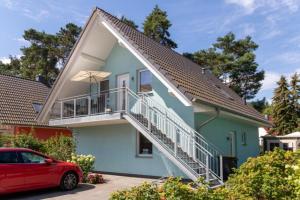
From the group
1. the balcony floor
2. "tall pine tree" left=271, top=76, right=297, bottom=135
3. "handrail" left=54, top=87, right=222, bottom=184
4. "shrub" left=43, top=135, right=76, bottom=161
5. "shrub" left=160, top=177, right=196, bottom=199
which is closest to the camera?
"shrub" left=160, top=177, right=196, bottom=199

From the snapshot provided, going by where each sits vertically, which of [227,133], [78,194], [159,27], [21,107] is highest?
[159,27]

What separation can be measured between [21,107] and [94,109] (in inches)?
360

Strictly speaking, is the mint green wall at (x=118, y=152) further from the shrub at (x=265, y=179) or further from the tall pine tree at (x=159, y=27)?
the tall pine tree at (x=159, y=27)

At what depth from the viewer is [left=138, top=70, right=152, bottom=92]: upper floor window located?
1521cm

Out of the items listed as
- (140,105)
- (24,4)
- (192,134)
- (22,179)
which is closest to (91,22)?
(24,4)

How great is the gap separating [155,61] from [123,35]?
2078mm

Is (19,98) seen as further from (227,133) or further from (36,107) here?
(227,133)

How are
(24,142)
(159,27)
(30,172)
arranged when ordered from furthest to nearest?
(159,27) < (24,142) < (30,172)

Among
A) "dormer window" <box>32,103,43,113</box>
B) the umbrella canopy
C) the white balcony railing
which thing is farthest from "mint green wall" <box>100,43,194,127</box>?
"dormer window" <box>32,103,43,113</box>

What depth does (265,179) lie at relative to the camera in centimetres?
600

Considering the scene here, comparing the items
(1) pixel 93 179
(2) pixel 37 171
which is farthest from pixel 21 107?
(2) pixel 37 171

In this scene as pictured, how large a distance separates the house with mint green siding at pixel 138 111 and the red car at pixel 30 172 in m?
3.41

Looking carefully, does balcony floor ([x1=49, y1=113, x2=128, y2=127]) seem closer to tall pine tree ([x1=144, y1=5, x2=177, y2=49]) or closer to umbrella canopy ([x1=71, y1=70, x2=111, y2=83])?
umbrella canopy ([x1=71, y1=70, x2=111, y2=83])

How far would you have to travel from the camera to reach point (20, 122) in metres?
20.3
